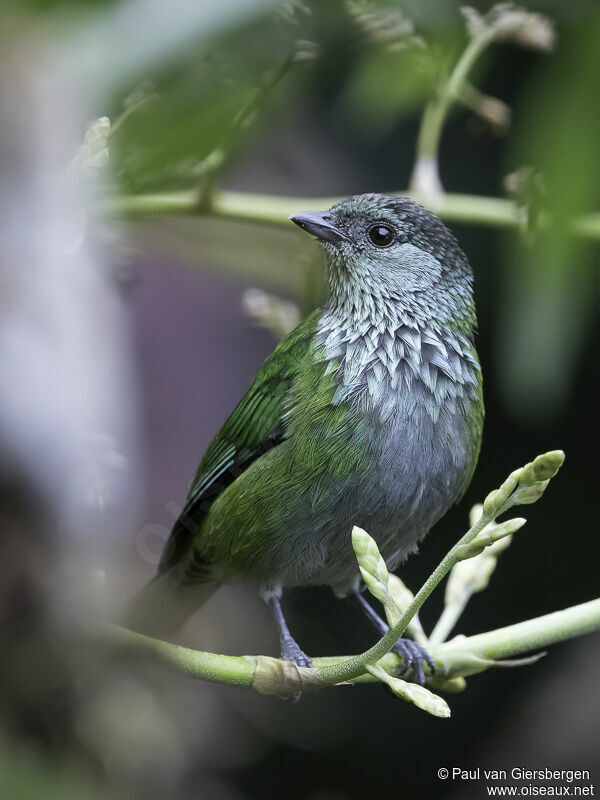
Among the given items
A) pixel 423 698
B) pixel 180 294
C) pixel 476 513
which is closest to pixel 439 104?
pixel 180 294

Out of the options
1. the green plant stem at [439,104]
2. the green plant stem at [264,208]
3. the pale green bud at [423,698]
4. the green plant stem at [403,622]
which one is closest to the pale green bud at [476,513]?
the green plant stem at [403,622]

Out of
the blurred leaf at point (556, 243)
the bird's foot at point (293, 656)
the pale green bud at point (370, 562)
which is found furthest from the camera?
the bird's foot at point (293, 656)

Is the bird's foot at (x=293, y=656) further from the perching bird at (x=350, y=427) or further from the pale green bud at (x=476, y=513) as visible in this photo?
the pale green bud at (x=476, y=513)

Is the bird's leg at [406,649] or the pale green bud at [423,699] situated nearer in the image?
the pale green bud at [423,699]

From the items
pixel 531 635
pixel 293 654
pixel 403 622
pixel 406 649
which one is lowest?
pixel 406 649

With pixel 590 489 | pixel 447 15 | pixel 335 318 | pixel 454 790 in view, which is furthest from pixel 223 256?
pixel 590 489

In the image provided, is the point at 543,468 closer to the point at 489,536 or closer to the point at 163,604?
the point at 489,536
